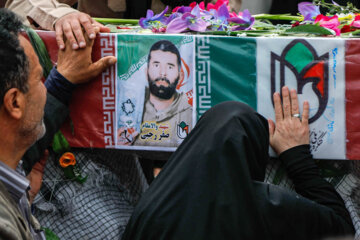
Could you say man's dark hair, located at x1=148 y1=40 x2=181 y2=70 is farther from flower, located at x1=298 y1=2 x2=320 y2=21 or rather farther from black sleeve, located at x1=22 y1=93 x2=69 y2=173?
flower, located at x1=298 y1=2 x2=320 y2=21

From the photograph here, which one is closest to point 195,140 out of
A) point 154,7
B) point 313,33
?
point 313,33

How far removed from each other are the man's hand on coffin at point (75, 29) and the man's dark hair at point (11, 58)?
51 centimetres

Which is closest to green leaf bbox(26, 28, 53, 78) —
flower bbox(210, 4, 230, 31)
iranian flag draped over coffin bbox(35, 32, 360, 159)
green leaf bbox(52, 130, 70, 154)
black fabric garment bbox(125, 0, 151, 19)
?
iranian flag draped over coffin bbox(35, 32, 360, 159)

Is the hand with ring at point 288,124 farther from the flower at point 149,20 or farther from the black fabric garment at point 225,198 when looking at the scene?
the flower at point 149,20

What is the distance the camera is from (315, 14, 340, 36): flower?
2008 millimetres

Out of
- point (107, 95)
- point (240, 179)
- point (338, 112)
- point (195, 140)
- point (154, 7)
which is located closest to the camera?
point (240, 179)

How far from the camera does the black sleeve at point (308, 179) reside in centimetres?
182

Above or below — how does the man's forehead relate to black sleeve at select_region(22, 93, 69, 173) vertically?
above

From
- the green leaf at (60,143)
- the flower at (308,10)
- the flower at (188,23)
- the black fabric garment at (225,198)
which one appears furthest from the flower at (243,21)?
the green leaf at (60,143)

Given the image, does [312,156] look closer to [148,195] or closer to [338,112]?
[338,112]

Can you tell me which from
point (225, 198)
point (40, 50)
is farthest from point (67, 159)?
point (225, 198)

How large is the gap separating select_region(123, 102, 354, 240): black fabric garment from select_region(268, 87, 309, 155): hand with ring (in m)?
0.22

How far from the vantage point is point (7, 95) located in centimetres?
136

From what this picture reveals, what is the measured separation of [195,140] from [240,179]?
0.70ft
